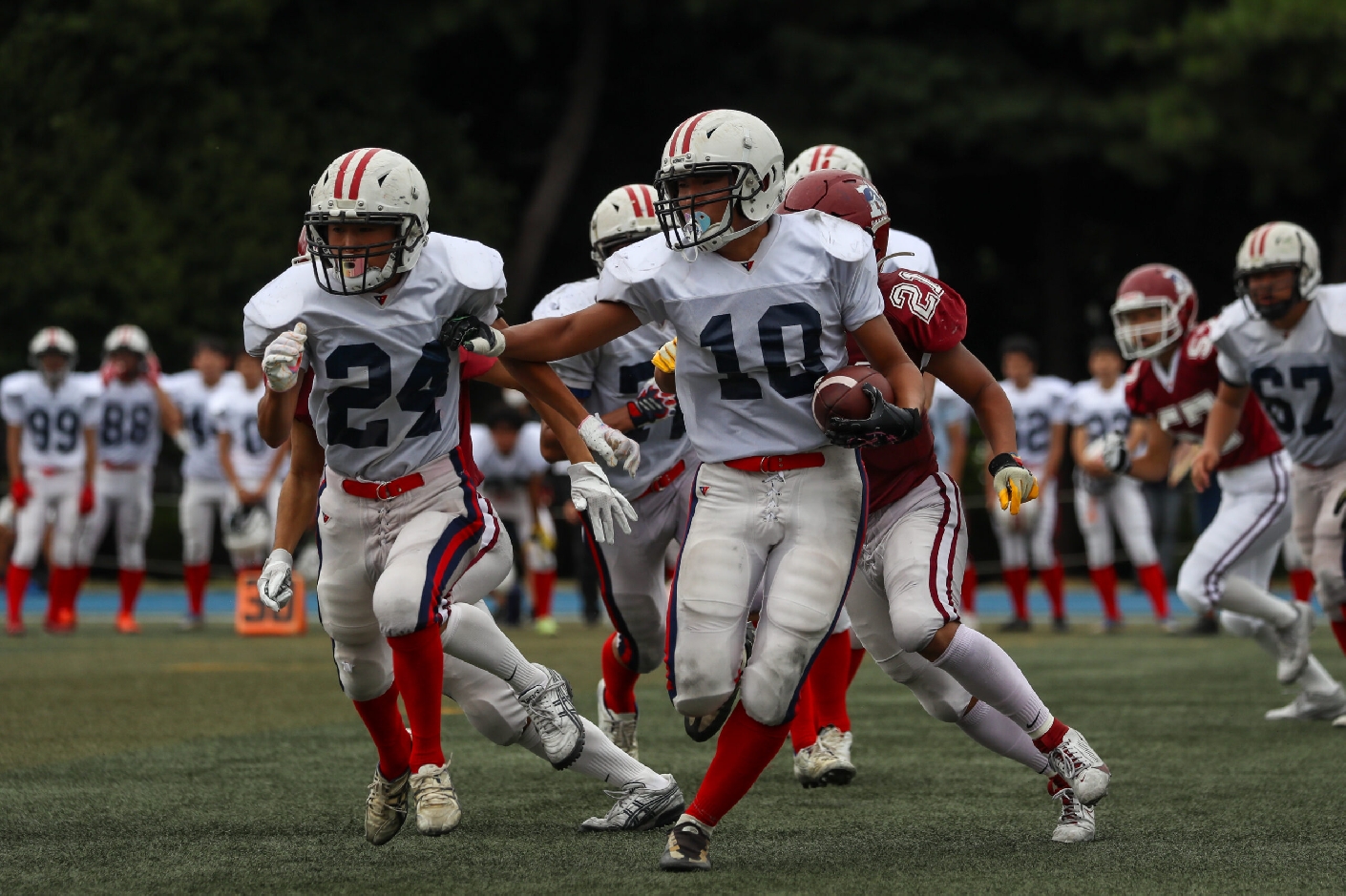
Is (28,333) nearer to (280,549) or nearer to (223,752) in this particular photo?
(223,752)

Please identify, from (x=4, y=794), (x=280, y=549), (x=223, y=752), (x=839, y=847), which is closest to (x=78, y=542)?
(x=223, y=752)

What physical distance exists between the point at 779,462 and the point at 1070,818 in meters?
1.23

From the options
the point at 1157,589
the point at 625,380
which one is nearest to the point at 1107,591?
the point at 1157,589

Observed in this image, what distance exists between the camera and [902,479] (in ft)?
16.0

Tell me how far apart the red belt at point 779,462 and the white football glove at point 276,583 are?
1.23 m

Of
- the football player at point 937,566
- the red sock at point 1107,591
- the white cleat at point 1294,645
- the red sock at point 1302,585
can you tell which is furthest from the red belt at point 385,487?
the red sock at point 1107,591

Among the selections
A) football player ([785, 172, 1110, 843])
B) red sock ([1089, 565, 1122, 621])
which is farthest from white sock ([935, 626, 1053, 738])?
red sock ([1089, 565, 1122, 621])

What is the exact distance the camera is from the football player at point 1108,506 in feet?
40.5

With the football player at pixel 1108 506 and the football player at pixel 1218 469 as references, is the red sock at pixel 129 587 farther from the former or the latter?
the football player at pixel 1218 469

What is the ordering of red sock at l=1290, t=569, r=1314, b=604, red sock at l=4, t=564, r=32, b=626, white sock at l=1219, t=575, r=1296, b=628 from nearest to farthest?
white sock at l=1219, t=575, r=1296, b=628
red sock at l=1290, t=569, r=1314, b=604
red sock at l=4, t=564, r=32, b=626

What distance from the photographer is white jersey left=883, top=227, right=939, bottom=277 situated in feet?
17.7

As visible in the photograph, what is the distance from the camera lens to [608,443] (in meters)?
4.57

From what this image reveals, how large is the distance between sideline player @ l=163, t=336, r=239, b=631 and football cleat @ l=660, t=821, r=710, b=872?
896cm

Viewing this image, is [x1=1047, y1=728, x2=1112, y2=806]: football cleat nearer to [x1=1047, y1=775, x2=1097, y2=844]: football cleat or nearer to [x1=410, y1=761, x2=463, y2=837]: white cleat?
[x1=1047, y1=775, x2=1097, y2=844]: football cleat
